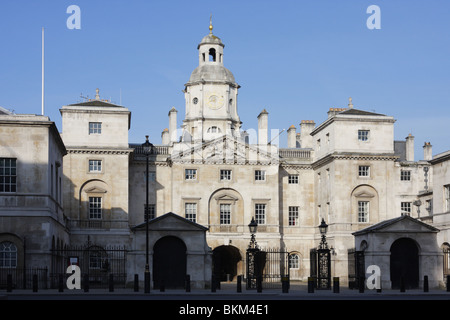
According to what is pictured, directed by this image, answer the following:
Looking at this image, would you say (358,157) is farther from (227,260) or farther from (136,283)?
(136,283)

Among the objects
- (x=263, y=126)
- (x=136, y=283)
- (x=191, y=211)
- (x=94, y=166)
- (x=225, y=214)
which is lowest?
(x=136, y=283)

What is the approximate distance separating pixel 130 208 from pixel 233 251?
30.5ft

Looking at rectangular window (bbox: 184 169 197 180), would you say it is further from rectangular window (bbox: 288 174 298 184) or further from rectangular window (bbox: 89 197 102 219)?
rectangular window (bbox: 288 174 298 184)

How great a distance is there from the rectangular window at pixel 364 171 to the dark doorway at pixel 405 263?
1630cm

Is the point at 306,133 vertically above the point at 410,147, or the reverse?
the point at 306,133

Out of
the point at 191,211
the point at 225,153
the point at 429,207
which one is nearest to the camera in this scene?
the point at 429,207

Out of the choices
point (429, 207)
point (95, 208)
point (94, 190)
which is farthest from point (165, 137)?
point (429, 207)

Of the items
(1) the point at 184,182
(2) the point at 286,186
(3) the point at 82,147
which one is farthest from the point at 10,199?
(2) the point at 286,186

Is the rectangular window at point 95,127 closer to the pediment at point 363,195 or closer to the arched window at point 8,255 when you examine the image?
the pediment at point 363,195

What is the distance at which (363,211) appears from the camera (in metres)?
63.1

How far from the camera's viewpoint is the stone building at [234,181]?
61781mm

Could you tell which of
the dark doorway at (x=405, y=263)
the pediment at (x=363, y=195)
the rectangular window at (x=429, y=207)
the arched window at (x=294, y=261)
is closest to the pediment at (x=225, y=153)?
the pediment at (x=363, y=195)

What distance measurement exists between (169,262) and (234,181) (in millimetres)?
22731

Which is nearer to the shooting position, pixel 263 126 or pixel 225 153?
pixel 225 153
